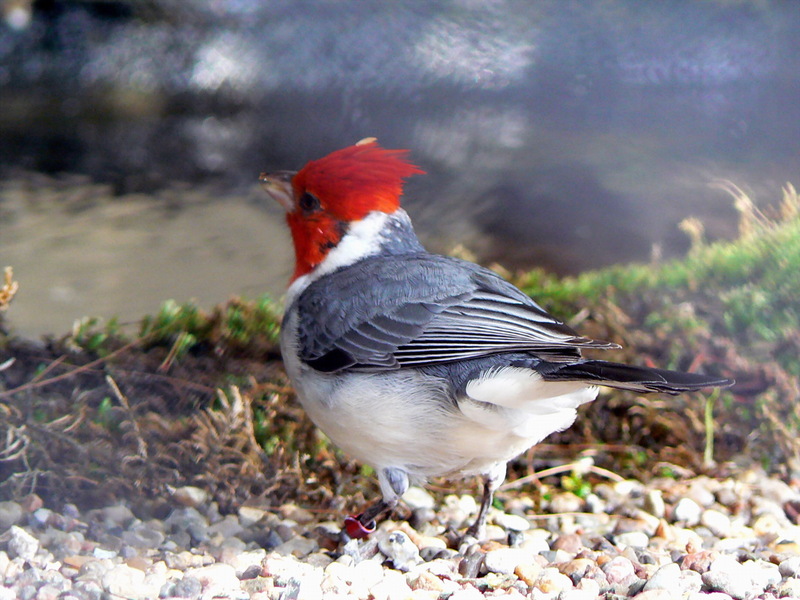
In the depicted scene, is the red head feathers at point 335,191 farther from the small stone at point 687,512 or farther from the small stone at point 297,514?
the small stone at point 687,512

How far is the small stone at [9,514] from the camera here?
2754 millimetres

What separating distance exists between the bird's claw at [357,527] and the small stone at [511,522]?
0.59 meters

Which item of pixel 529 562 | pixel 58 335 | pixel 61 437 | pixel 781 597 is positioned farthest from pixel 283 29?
pixel 781 597

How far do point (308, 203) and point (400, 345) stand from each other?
28.6 inches

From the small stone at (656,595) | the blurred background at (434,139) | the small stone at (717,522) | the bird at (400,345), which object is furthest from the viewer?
the blurred background at (434,139)

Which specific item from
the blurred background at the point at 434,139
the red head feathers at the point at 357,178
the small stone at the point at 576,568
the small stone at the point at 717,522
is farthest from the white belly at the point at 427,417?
the blurred background at the point at 434,139

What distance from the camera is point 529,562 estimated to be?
9.12ft

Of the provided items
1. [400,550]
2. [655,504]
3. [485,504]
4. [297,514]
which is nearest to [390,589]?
[400,550]

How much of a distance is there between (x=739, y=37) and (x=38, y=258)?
4.49 metres

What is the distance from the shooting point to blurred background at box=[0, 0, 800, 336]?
14.5 feet

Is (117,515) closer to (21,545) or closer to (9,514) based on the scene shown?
(9,514)

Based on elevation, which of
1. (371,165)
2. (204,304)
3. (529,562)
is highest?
(371,165)

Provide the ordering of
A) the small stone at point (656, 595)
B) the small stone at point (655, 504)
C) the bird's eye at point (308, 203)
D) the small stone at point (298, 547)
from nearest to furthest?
the small stone at point (656, 595) < the small stone at point (298, 547) < the bird's eye at point (308, 203) < the small stone at point (655, 504)

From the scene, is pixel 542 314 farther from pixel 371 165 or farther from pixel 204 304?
pixel 204 304
